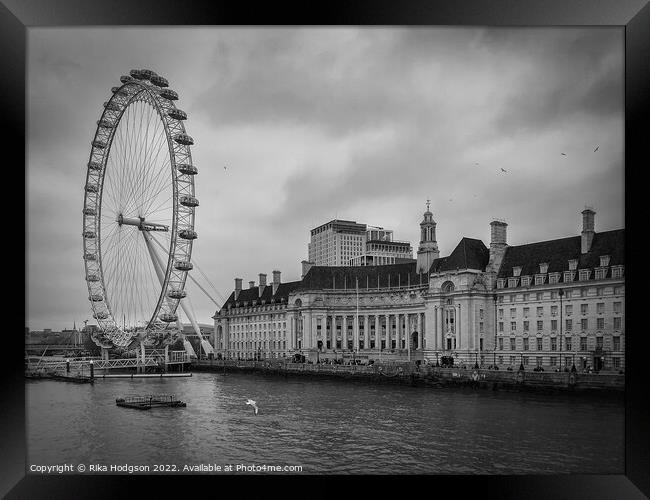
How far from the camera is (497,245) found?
38219 mm

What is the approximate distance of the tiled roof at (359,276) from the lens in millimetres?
51125

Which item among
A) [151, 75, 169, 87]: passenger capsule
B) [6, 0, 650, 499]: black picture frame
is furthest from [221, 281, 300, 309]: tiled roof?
[6, 0, 650, 499]: black picture frame

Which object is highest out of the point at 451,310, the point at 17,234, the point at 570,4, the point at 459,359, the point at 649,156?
the point at 570,4

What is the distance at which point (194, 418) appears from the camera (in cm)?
1892

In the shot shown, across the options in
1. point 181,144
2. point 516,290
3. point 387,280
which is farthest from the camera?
point 387,280

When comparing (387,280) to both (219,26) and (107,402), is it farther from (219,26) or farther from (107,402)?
(219,26)

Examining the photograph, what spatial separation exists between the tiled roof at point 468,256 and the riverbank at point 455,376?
9.10 metres

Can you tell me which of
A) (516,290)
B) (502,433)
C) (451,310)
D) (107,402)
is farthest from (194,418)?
(451,310)

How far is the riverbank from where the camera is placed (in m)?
22.2

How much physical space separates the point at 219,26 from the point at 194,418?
1242 cm

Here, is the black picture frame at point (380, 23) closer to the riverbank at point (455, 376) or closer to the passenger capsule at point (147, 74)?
the passenger capsule at point (147, 74)

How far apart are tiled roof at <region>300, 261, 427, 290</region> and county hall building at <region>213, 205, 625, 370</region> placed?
0.30ft

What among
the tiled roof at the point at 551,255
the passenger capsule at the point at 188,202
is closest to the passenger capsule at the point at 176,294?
the passenger capsule at the point at 188,202

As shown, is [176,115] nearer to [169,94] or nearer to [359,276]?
[169,94]
